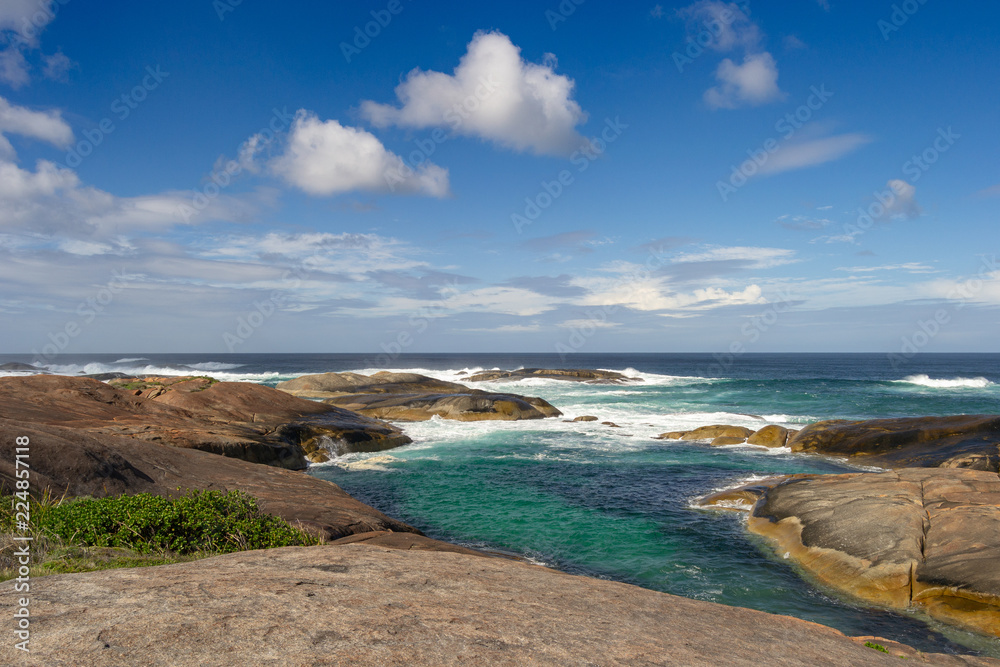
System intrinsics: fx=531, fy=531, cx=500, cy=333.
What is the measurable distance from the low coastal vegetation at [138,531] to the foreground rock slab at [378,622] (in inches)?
69.6

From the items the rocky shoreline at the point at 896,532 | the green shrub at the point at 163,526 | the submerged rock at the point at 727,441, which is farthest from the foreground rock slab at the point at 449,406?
the green shrub at the point at 163,526

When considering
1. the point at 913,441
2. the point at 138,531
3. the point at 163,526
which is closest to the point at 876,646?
the point at 163,526

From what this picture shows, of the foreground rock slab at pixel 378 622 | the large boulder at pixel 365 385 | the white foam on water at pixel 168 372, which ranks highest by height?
the foreground rock slab at pixel 378 622

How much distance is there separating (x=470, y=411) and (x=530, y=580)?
29.9 m

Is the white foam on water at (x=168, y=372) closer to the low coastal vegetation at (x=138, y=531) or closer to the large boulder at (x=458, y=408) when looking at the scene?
the large boulder at (x=458, y=408)

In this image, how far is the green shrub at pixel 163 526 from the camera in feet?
26.0

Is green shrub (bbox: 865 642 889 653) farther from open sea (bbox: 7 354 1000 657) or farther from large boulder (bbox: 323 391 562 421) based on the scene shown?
large boulder (bbox: 323 391 562 421)

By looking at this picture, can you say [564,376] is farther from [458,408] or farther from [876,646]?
[876,646]

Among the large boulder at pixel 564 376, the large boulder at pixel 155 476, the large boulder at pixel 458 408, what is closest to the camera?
the large boulder at pixel 155 476

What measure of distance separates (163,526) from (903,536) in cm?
1532

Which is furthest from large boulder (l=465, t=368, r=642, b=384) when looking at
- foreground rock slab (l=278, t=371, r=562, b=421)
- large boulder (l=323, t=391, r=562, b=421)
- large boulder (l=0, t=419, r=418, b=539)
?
large boulder (l=0, t=419, r=418, b=539)

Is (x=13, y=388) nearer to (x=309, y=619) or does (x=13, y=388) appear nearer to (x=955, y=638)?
(x=309, y=619)

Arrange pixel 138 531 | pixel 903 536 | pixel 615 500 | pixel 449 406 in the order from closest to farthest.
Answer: pixel 138 531, pixel 903 536, pixel 615 500, pixel 449 406

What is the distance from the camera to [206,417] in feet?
80.2
